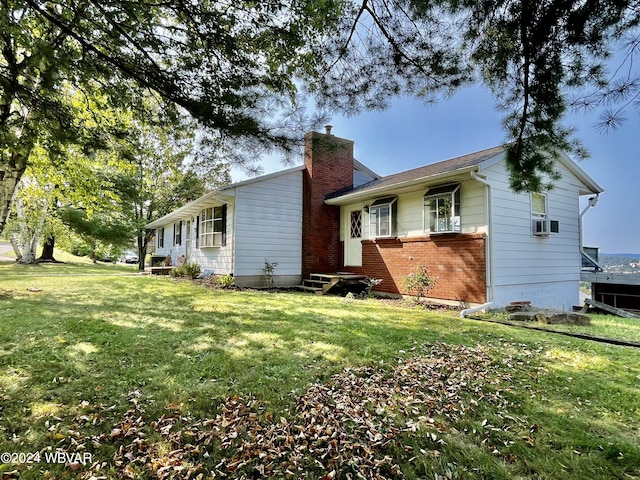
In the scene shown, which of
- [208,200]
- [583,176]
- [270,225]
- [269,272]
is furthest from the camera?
[208,200]

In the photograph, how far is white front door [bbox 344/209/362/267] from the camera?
36.9 ft

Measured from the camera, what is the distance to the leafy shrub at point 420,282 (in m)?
8.28

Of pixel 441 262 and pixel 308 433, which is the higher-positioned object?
pixel 441 262

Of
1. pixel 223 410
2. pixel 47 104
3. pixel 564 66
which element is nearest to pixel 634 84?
pixel 564 66

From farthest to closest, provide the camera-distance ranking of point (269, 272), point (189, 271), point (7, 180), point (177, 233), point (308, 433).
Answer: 1. point (177, 233)
2. point (189, 271)
3. point (269, 272)
4. point (7, 180)
5. point (308, 433)

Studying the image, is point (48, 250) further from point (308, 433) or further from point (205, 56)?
point (308, 433)

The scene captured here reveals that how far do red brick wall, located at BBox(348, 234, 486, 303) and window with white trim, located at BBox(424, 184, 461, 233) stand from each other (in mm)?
262

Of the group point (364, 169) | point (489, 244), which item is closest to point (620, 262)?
point (489, 244)

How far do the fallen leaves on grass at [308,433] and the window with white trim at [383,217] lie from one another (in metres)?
6.86

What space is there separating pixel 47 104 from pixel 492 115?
19.2 feet

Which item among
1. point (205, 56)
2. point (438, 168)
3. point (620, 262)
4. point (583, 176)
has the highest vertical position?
point (438, 168)

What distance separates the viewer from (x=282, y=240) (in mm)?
11602

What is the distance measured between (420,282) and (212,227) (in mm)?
8297

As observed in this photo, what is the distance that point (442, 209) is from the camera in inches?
332
